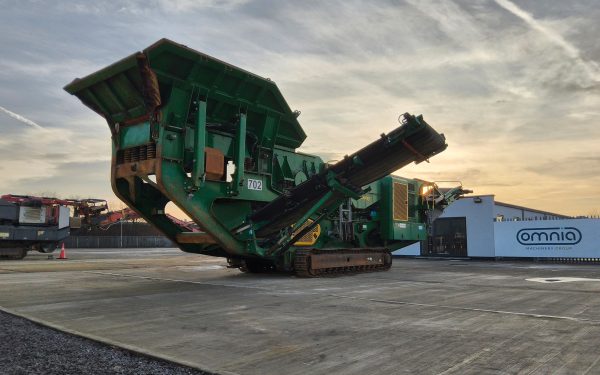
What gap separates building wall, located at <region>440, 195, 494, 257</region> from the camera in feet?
85.5

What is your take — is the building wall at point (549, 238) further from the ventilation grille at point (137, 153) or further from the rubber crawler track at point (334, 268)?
the ventilation grille at point (137, 153)

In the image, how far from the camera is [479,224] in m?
26.6

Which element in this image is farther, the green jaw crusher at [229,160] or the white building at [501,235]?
the white building at [501,235]

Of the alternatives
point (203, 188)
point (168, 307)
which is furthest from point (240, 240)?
point (168, 307)

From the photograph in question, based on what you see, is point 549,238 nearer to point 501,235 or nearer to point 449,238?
point 501,235

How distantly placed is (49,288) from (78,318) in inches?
177

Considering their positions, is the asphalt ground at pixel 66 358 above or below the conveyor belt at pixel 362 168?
below

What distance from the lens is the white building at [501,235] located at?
23.2 meters

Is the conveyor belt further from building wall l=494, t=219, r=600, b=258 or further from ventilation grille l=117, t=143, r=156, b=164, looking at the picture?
building wall l=494, t=219, r=600, b=258

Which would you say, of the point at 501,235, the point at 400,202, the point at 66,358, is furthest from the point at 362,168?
the point at 501,235

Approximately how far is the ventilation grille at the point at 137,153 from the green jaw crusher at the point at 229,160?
2 centimetres

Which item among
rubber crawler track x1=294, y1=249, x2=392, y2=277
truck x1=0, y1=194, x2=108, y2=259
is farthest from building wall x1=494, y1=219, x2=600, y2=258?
truck x1=0, y1=194, x2=108, y2=259

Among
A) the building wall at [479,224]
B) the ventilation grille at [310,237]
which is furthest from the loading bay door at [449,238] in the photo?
the ventilation grille at [310,237]

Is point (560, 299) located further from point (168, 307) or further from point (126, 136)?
point (126, 136)
